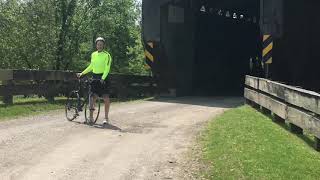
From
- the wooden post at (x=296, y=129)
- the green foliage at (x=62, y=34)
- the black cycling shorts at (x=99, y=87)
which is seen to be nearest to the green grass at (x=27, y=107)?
the black cycling shorts at (x=99, y=87)

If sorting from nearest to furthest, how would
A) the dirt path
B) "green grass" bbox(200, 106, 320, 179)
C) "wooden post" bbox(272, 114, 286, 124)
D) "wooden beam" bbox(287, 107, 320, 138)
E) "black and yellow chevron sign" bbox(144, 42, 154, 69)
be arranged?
"green grass" bbox(200, 106, 320, 179), the dirt path, "wooden beam" bbox(287, 107, 320, 138), "wooden post" bbox(272, 114, 286, 124), "black and yellow chevron sign" bbox(144, 42, 154, 69)

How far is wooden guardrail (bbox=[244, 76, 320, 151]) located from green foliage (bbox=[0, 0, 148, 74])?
2908 cm

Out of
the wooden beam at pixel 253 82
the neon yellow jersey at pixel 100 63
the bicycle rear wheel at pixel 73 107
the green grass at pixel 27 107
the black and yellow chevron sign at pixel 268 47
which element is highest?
the black and yellow chevron sign at pixel 268 47

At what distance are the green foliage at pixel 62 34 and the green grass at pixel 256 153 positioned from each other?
3096 cm

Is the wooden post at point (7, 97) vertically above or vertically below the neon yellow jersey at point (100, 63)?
below

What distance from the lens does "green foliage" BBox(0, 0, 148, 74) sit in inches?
1601

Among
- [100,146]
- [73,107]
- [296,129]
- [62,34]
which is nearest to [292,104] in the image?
[296,129]

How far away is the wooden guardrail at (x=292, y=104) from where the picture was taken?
846 cm

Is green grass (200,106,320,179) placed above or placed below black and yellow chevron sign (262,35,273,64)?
below

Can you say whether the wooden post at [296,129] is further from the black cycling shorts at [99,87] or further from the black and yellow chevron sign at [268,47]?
the black and yellow chevron sign at [268,47]

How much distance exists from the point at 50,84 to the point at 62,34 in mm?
27562

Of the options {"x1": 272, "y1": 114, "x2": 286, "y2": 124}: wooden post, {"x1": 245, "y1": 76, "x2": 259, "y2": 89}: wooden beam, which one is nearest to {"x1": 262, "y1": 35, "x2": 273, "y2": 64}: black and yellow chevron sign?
{"x1": 245, "y1": 76, "x2": 259, "y2": 89}: wooden beam

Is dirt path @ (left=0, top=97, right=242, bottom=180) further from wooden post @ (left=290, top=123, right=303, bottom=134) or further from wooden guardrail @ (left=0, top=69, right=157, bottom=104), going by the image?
wooden guardrail @ (left=0, top=69, right=157, bottom=104)

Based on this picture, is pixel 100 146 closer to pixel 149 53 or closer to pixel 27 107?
pixel 27 107
